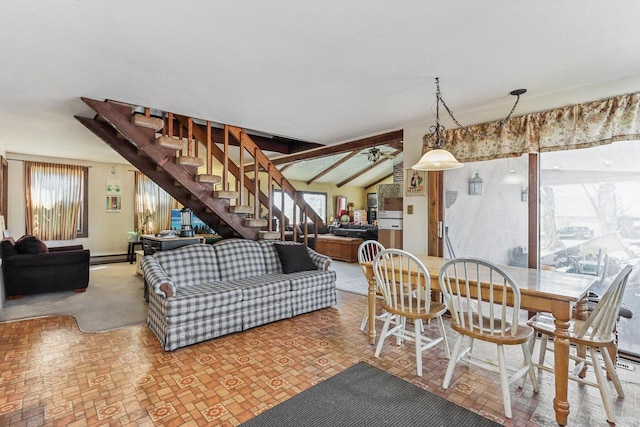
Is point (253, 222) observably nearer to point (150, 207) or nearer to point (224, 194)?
point (224, 194)

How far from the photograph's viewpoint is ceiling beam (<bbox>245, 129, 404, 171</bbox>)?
16.0 feet

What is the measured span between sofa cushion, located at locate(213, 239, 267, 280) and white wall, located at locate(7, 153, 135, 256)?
5.29 m

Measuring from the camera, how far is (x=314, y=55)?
2514 mm

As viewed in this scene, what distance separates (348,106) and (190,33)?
201 centimetres

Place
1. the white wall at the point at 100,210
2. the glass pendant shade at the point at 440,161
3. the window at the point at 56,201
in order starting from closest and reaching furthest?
the glass pendant shade at the point at 440,161
the white wall at the point at 100,210
the window at the point at 56,201

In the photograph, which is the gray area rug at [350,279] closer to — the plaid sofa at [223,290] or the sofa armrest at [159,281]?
the plaid sofa at [223,290]

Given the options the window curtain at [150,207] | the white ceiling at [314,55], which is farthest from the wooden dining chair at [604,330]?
the window curtain at [150,207]

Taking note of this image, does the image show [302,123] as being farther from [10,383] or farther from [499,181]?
[10,383]

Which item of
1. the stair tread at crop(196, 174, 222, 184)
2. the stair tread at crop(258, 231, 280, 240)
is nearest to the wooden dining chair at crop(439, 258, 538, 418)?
the stair tread at crop(258, 231, 280, 240)

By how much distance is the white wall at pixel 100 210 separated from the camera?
6.56m

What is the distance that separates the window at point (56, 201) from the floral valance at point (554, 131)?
25.7 feet

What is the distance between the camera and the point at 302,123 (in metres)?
4.53

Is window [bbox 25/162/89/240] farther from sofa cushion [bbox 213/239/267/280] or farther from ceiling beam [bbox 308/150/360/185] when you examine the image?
ceiling beam [bbox 308/150/360/185]

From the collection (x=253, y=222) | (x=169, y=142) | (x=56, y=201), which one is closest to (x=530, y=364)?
(x=253, y=222)
